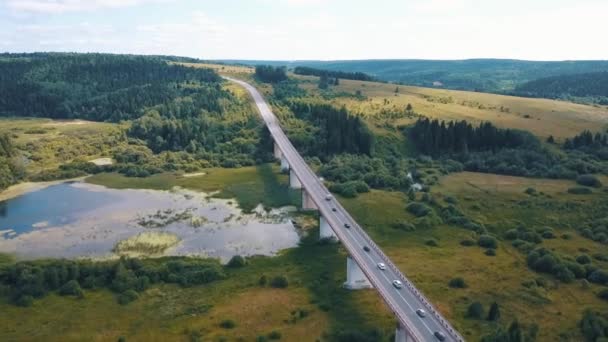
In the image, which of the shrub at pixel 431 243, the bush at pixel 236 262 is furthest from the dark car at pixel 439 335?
the shrub at pixel 431 243

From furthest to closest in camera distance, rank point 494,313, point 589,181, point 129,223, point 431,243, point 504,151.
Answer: point 504,151 < point 589,181 < point 129,223 < point 431,243 < point 494,313

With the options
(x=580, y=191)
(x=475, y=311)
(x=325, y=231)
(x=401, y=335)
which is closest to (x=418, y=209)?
(x=325, y=231)

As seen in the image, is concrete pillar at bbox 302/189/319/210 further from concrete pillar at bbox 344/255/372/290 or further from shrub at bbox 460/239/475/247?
concrete pillar at bbox 344/255/372/290

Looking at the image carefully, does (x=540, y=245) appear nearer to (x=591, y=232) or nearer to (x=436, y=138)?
(x=591, y=232)

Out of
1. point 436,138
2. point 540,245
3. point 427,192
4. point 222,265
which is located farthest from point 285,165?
point 540,245

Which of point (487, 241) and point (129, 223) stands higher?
point (487, 241)

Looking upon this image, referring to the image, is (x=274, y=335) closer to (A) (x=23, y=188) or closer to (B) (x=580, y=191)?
(B) (x=580, y=191)
